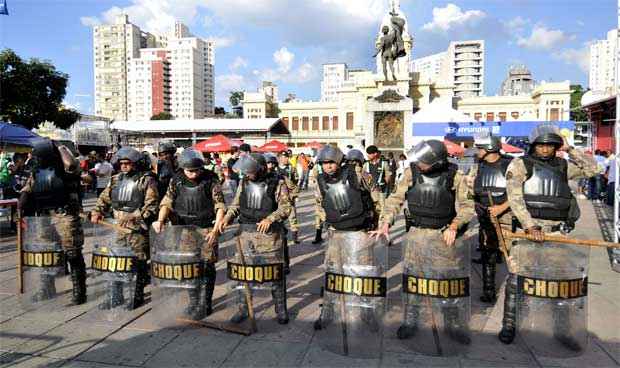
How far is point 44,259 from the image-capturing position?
189 inches

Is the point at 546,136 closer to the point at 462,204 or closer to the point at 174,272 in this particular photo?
the point at 462,204

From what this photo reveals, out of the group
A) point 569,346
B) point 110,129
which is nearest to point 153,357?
point 569,346

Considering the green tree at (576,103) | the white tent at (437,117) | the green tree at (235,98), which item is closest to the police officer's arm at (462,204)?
the white tent at (437,117)

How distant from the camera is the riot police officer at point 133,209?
4.73 metres

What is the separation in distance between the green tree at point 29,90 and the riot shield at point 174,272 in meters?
27.8

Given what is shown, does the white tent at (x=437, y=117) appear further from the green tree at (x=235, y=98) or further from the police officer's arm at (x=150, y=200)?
the green tree at (x=235, y=98)

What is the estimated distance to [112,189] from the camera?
5074 mm

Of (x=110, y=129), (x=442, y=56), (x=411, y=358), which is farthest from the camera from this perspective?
(x=442, y=56)

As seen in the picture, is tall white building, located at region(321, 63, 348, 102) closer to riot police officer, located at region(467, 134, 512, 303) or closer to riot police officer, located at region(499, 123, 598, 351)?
riot police officer, located at region(467, 134, 512, 303)

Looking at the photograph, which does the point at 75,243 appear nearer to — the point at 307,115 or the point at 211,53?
the point at 307,115

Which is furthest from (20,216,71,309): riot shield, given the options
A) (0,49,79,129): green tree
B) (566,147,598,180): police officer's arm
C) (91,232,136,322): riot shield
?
(0,49,79,129): green tree

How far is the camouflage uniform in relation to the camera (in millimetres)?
4727

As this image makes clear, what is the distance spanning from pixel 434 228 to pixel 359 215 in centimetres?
81

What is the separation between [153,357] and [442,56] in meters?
173
